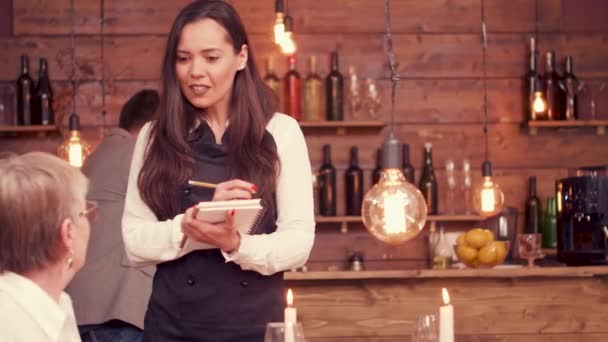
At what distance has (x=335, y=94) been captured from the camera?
5531 mm

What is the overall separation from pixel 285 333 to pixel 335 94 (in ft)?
12.8

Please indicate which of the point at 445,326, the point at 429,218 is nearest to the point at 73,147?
the point at 429,218

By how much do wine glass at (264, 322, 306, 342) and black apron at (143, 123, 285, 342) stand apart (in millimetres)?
520

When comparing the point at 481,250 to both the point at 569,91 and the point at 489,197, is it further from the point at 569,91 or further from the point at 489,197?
the point at 569,91

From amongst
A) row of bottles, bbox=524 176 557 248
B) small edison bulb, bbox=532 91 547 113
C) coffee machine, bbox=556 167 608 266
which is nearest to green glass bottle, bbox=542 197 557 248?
row of bottles, bbox=524 176 557 248

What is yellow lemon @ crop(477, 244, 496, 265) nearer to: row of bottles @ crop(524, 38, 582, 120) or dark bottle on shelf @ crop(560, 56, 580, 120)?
row of bottles @ crop(524, 38, 582, 120)

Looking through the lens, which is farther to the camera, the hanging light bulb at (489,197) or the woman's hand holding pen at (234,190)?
the hanging light bulb at (489,197)

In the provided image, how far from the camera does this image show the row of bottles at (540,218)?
5.60m

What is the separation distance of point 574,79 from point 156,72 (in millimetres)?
2253

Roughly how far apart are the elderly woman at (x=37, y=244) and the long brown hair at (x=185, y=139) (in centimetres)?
58

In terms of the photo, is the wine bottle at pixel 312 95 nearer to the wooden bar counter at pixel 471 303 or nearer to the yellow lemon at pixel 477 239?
the yellow lemon at pixel 477 239

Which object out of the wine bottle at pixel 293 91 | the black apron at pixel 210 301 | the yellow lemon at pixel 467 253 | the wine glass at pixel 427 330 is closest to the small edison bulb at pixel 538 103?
the wine bottle at pixel 293 91

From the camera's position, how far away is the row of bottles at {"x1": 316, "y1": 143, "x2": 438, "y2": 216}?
217 inches

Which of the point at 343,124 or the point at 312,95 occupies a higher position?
the point at 312,95
